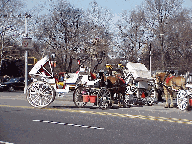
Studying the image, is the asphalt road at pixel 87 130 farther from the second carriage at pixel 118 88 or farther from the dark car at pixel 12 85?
the dark car at pixel 12 85

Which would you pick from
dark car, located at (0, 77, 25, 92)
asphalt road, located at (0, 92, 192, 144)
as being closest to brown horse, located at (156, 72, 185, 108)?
asphalt road, located at (0, 92, 192, 144)

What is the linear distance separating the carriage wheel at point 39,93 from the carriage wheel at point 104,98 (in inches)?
83.2

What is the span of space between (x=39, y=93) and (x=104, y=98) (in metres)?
2.88

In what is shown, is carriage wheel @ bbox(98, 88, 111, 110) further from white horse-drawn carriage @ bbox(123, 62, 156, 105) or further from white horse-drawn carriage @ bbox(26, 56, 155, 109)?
white horse-drawn carriage @ bbox(123, 62, 156, 105)

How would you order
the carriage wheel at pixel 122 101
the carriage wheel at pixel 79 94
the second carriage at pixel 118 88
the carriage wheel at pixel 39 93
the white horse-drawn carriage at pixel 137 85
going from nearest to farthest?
the carriage wheel at pixel 39 93
the second carriage at pixel 118 88
the carriage wheel at pixel 79 94
the carriage wheel at pixel 122 101
the white horse-drawn carriage at pixel 137 85

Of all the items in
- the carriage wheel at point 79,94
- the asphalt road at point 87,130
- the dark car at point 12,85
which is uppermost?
the dark car at point 12,85

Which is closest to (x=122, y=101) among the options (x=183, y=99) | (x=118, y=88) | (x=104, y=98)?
(x=118, y=88)

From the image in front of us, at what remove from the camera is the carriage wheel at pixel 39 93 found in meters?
16.2

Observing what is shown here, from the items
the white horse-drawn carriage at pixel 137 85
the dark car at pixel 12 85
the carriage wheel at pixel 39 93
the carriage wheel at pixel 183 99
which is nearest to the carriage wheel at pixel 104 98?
the carriage wheel at pixel 39 93

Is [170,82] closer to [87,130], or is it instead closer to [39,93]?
[39,93]

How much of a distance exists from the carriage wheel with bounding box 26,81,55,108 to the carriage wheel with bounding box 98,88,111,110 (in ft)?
6.94

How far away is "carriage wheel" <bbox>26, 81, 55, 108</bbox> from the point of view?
53.1ft

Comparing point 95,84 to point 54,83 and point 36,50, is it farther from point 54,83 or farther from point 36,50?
point 36,50

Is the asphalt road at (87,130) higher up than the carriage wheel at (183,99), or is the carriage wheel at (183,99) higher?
the carriage wheel at (183,99)
